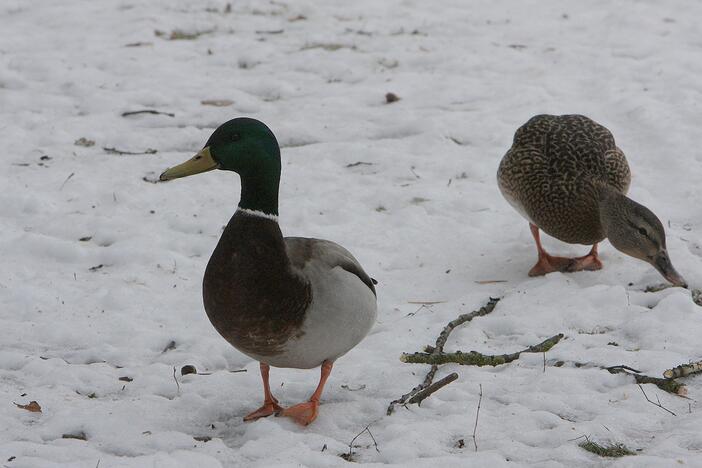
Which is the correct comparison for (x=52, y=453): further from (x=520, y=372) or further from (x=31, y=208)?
(x=31, y=208)

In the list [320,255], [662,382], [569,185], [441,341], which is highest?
[320,255]

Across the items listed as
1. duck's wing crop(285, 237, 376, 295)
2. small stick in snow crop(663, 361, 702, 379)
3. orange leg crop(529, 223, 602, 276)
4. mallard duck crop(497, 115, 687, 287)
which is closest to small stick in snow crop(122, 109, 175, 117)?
mallard duck crop(497, 115, 687, 287)

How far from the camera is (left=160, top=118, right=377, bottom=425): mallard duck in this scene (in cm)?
358

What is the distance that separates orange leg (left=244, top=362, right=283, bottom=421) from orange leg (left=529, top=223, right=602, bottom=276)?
214 centimetres

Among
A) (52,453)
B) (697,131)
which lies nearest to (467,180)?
(697,131)

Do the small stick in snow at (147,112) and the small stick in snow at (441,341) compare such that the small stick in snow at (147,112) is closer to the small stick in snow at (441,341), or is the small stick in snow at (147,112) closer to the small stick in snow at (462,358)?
the small stick in snow at (441,341)

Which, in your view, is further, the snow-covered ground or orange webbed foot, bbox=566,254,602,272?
orange webbed foot, bbox=566,254,602,272

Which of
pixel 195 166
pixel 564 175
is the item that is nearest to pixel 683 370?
pixel 564 175

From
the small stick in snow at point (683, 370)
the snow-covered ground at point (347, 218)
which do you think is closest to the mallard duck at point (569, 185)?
the snow-covered ground at point (347, 218)

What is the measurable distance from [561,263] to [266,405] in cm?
242

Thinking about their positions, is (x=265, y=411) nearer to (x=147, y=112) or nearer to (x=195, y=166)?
(x=195, y=166)

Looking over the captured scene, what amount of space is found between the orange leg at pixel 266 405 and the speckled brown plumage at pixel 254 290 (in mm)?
295

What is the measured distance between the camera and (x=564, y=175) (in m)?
5.52

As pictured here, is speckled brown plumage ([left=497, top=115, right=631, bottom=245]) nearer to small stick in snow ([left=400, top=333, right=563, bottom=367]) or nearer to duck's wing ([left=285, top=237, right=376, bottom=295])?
small stick in snow ([left=400, top=333, right=563, bottom=367])
